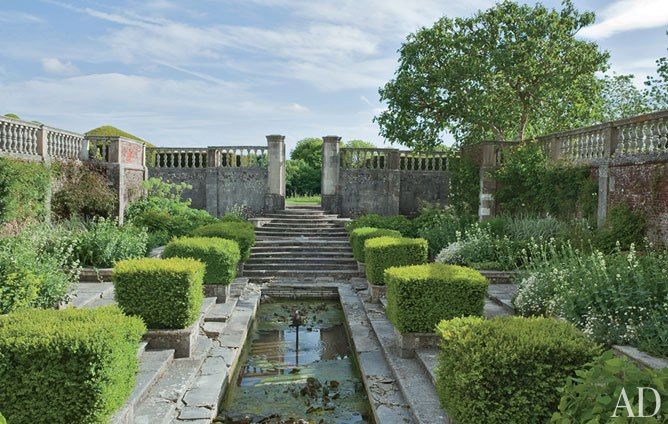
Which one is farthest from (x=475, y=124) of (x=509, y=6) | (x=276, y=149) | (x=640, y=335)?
(x=640, y=335)

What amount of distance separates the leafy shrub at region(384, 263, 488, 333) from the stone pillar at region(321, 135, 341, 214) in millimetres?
13349

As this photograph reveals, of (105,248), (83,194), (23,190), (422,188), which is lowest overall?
(105,248)

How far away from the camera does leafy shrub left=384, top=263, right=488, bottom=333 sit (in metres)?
6.92

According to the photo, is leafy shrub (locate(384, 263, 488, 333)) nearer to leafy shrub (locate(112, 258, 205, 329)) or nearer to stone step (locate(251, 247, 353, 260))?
leafy shrub (locate(112, 258, 205, 329))

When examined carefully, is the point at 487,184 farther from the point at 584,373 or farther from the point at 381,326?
the point at 584,373

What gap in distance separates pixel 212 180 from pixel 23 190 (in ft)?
28.5

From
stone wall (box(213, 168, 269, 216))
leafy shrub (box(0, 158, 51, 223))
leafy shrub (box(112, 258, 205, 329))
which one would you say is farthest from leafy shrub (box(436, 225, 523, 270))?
stone wall (box(213, 168, 269, 216))

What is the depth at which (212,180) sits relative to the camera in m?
21.0

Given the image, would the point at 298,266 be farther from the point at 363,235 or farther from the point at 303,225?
the point at 303,225

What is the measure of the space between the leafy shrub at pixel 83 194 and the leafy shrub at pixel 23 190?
3.61 feet

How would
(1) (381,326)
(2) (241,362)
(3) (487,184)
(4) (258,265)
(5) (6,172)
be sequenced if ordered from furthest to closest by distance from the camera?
(3) (487,184) → (4) (258,265) → (5) (6,172) → (1) (381,326) → (2) (241,362)

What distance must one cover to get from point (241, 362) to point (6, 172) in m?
7.64

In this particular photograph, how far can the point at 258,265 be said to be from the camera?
573 inches

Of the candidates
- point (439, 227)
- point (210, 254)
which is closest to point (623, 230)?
point (439, 227)
